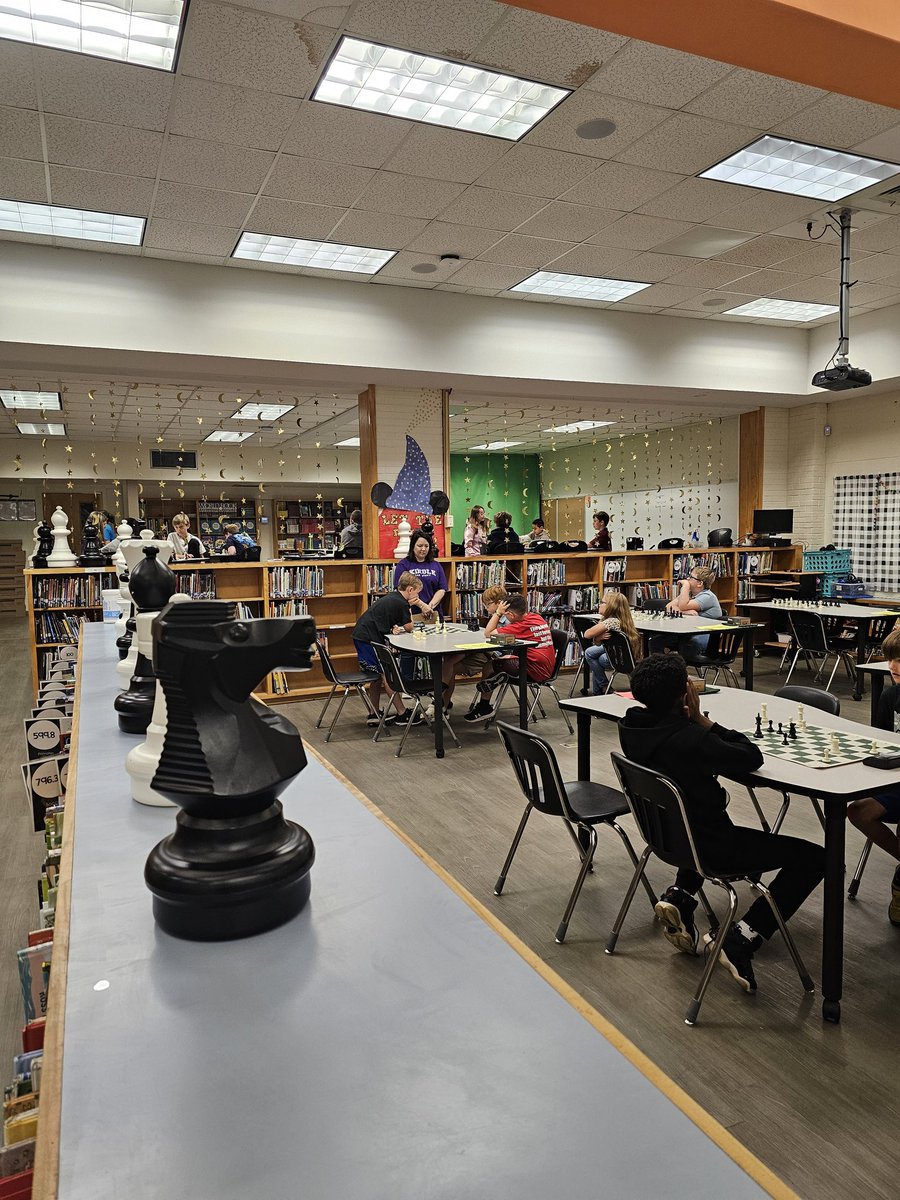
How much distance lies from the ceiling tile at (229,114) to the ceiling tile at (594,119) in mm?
1548

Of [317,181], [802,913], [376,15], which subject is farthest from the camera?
[317,181]

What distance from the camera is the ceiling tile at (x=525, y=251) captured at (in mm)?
6742

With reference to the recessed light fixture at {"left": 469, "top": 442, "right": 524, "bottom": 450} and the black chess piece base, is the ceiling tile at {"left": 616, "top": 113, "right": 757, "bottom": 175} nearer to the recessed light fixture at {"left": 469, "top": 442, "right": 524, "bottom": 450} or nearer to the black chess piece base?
the black chess piece base

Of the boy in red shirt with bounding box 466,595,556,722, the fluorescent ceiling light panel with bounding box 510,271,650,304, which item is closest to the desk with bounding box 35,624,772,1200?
the boy in red shirt with bounding box 466,595,556,722

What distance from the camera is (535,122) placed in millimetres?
4809

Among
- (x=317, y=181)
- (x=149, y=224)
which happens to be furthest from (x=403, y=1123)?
(x=149, y=224)

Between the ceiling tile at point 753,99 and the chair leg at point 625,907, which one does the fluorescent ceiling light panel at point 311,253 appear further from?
the chair leg at point 625,907

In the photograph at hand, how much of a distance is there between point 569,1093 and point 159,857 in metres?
0.66

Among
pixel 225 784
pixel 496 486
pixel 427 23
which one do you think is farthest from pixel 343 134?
pixel 496 486

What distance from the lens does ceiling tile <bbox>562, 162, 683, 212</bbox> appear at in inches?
217

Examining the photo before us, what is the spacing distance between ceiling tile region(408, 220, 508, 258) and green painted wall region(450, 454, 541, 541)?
37.4ft

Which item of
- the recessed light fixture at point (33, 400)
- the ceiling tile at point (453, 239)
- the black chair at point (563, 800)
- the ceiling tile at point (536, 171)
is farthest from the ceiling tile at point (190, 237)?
the recessed light fixture at point (33, 400)

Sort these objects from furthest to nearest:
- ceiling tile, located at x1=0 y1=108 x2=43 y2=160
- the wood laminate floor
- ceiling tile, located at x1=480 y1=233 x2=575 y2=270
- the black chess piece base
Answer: ceiling tile, located at x1=480 y1=233 x2=575 y2=270
ceiling tile, located at x1=0 y1=108 x2=43 y2=160
the wood laminate floor
the black chess piece base

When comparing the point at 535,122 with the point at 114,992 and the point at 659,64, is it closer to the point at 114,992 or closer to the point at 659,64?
the point at 659,64
